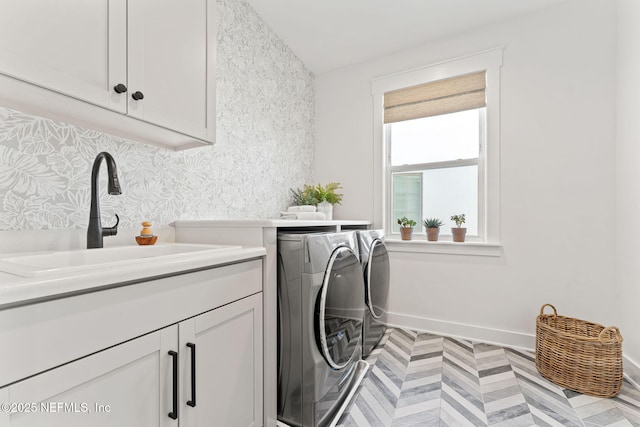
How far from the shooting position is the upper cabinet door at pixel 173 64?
108 cm

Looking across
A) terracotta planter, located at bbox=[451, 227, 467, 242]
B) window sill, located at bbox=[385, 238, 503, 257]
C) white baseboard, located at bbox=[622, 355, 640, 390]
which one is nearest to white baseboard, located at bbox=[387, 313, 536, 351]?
white baseboard, located at bbox=[622, 355, 640, 390]

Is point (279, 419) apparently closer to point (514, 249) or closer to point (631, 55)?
point (514, 249)

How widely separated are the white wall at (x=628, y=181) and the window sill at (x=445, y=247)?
26.1 inches

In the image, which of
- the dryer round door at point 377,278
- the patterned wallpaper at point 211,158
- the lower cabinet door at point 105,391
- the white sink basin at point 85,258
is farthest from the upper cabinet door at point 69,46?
the dryer round door at point 377,278

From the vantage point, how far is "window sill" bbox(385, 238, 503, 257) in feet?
7.39

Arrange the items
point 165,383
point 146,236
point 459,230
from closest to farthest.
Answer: point 165,383, point 146,236, point 459,230

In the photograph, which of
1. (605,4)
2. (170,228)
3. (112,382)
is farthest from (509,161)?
(112,382)

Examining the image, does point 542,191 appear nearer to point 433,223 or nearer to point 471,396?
point 433,223

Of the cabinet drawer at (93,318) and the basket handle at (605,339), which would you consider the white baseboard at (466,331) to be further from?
the cabinet drawer at (93,318)

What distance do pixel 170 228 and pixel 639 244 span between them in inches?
101

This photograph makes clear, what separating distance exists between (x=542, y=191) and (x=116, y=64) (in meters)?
2.53

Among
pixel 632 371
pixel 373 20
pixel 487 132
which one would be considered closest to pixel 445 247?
pixel 487 132

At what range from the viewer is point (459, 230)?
7.73ft

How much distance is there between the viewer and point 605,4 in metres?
1.93
